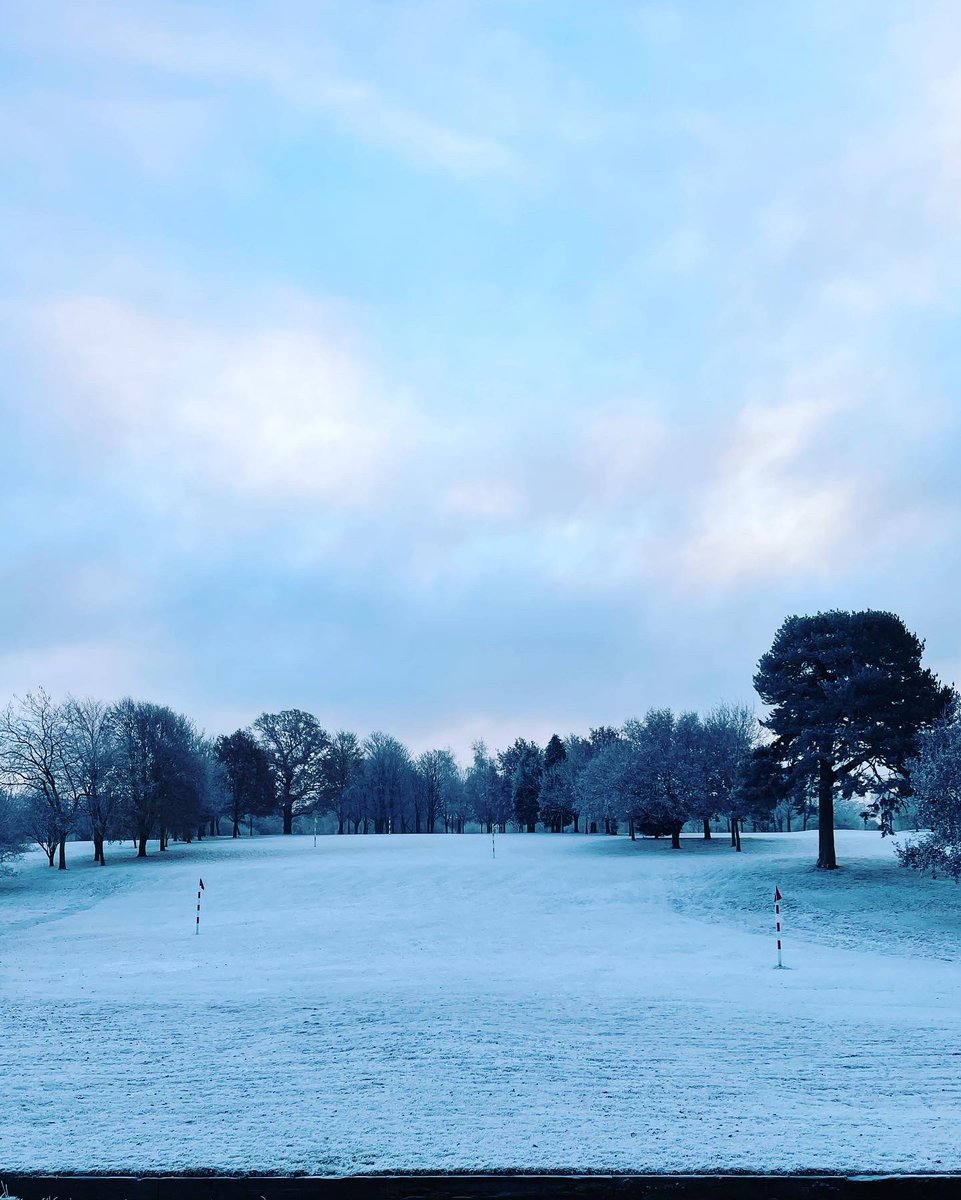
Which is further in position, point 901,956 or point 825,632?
point 825,632

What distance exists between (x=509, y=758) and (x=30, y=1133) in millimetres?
122235

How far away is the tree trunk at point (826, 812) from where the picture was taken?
40281mm

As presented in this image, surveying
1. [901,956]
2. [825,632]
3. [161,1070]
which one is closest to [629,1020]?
[161,1070]

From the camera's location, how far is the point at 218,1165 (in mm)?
8281

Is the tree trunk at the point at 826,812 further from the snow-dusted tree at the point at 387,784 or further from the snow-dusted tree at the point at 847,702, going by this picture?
the snow-dusted tree at the point at 387,784

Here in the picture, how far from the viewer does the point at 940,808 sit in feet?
92.8

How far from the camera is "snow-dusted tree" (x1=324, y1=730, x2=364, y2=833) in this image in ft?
354

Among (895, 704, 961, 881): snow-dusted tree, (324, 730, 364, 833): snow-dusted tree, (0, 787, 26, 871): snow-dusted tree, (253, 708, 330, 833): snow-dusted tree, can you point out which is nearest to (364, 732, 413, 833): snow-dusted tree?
(324, 730, 364, 833): snow-dusted tree

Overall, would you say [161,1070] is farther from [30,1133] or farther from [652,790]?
[652,790]

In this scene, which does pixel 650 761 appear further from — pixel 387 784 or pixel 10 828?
pixel 387 784

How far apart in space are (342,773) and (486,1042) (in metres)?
105

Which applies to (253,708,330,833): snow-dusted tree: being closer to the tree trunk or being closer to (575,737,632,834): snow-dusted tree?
(575,737,632,834): snow-dusted tree

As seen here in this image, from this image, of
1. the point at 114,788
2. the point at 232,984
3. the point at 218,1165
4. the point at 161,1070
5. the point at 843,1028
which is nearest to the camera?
the point at 218,1165

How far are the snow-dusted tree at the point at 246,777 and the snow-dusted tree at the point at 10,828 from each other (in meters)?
47.4
